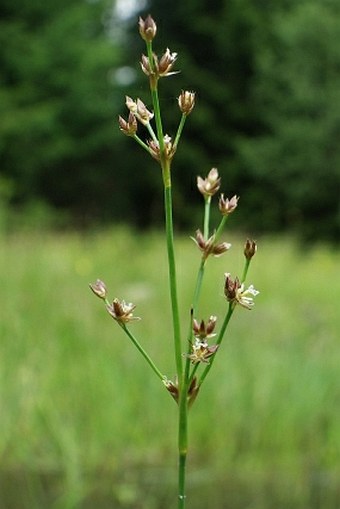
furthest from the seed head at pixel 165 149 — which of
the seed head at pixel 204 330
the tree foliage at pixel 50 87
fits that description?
the tree foliage at pixel 50 87

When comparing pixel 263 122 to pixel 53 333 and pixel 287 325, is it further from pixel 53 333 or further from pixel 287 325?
pixel 53 333

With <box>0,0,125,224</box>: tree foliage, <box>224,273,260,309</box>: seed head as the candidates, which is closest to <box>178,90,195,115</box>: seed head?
<box>224,273,260,309</box>: seed head

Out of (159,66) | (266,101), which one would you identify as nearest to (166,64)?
(159,66)

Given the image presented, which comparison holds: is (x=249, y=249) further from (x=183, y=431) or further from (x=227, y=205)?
(x=183, y=431)

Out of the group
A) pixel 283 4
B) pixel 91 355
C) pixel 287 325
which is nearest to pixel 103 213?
pixel 283 4

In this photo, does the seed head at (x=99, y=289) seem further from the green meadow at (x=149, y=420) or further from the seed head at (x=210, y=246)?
the green meadow at (x=149, y=420)
